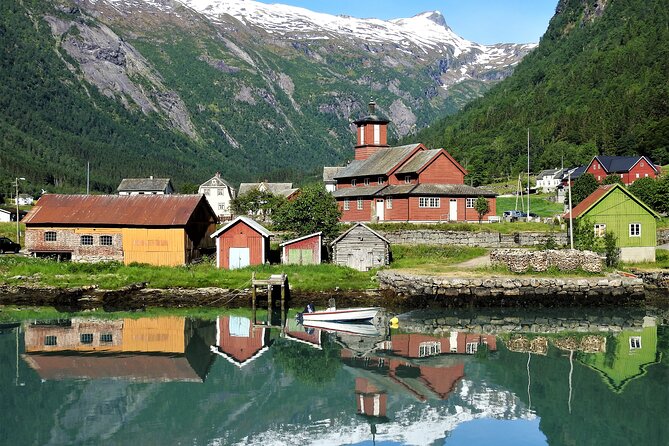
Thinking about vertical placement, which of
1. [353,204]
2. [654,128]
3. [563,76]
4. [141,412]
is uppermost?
[563,76]

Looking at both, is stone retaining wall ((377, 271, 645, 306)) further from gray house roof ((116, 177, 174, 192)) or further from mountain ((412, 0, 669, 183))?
gray house roof ((116, 177, 174, 192))

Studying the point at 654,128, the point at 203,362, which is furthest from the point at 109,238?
the point at 654,128

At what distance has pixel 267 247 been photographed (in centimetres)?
4972

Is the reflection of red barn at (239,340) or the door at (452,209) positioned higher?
the door at (452,209)

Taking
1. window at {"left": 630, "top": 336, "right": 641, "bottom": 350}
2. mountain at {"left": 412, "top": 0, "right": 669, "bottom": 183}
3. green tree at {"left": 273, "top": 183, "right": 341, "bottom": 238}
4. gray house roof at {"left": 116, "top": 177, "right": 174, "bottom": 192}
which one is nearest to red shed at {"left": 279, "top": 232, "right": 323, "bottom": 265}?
green tree at {"left": 273, "top": 183, "right": 341, "bottom": 238}

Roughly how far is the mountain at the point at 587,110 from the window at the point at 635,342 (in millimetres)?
85907

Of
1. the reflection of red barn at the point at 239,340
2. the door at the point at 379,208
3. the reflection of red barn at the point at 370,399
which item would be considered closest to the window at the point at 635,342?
the reflection of red barn at the point at 370,399

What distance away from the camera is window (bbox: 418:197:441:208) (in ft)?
199

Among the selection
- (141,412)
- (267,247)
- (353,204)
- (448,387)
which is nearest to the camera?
(141,412)

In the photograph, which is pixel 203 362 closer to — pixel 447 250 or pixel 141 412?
pixel 141 412

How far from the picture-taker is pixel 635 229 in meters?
49.7

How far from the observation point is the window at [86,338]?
35281 mm

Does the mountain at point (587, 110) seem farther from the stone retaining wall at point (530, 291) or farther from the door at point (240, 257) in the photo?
the stone retaining wall at point (530, 291)

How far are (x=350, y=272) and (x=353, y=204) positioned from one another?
2145cm
